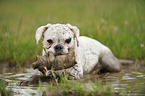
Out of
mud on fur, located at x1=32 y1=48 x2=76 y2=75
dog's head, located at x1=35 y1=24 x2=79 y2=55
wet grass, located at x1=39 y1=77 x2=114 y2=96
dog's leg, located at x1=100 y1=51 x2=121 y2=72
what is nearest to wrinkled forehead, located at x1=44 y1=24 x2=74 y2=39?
dog's head, located at x1=35 y1=24 x2=79 y2=55

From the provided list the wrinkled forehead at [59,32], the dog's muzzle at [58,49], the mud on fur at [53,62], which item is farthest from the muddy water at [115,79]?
the wrinkled forehead at [59,32]

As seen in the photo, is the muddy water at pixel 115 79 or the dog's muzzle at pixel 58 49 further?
the dog's muzzle at pixel 58 49

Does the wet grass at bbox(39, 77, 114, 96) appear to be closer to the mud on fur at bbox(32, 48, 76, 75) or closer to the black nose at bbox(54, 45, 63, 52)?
the mud on fur at bbox(32, 48, 76, 75)

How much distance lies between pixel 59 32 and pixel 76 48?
839mm

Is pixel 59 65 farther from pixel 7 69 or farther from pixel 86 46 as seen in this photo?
pixel 7 69

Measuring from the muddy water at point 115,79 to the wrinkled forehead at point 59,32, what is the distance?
3.48ft

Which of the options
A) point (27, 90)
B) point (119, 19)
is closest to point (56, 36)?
point (27, 90)

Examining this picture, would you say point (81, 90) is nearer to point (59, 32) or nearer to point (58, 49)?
point (58, 49)

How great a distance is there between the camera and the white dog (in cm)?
595

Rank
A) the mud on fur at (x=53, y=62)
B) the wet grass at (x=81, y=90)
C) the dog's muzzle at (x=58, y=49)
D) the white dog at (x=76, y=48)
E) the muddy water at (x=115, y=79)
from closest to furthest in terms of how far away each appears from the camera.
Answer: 1. the wet grass at (x=81, y=90)
2. the muddy water at (x=115, y=79)
3. the mud on fur at (x=53, y=62)
4. the dog's muzzle at (x=58, y=49)
5. the white dog at (x=76, y=48)

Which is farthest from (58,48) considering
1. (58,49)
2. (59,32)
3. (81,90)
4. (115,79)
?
(115,79)

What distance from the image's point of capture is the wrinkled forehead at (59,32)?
19.6 feet

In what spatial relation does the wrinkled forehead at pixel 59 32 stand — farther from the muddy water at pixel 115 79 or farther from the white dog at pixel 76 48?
the muddy water at pixel 115 79

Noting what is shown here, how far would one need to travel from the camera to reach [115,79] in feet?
21.5
